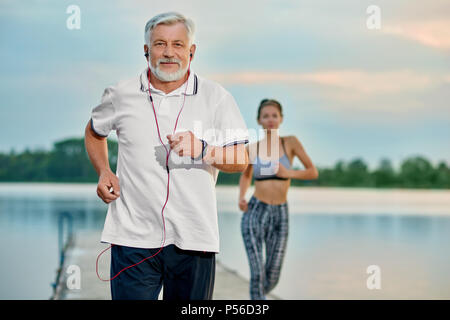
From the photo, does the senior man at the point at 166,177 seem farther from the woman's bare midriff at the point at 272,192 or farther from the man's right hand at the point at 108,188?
the woman's bare midriff at the point at 272,192

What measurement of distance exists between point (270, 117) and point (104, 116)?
2.74 metres

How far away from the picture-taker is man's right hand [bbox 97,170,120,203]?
2332 millimetres

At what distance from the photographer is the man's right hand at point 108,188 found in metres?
2.33

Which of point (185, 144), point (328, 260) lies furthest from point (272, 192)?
point (328, 260)

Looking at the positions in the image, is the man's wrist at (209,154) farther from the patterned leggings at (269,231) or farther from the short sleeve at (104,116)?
the patterned leggings at (269,231)

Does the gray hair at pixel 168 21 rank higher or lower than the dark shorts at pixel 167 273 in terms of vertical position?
higher

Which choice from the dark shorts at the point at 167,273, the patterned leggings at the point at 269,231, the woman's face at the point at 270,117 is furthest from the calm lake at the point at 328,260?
the dark shorts at the point at 167,273

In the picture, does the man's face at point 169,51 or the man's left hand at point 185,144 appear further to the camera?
the man's face at point 169,51

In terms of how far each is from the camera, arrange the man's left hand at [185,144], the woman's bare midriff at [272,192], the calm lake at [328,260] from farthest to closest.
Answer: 1. the calm lake at [328,260]
2. the woman's bare midriff at [272,192]
3. the man's left hand at [185,144]

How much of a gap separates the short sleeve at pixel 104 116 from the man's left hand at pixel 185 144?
0.41 meters

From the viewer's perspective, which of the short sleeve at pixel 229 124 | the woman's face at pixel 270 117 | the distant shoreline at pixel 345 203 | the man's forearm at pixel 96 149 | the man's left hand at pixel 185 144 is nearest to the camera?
the man's left hand at pixel 185 144

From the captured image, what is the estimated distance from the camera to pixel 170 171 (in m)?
2.28

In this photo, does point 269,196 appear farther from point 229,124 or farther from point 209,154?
point 209,154

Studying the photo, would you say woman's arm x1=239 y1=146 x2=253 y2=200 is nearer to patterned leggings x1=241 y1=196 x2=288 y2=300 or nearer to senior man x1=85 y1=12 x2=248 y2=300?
patterned leggings x1=241 y1=196 x2=288 y2=300
